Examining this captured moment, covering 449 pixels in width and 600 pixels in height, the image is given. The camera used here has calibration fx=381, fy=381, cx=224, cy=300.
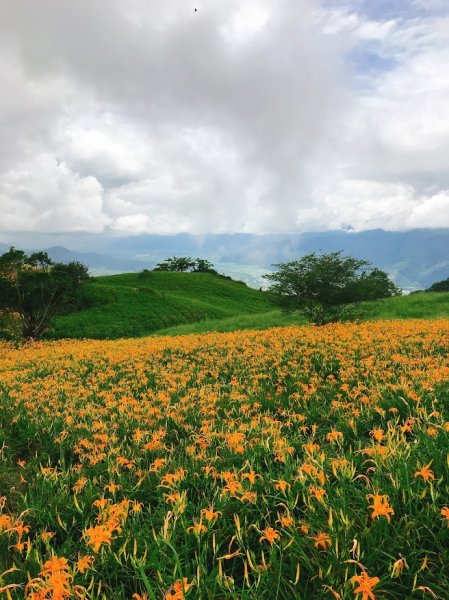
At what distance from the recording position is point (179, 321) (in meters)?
36.6

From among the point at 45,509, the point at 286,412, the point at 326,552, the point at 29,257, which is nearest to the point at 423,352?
the point at 286,412

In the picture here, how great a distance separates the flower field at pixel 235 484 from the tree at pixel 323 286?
38.0ft

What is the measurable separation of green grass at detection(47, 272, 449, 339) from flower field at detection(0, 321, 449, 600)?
16.1 m

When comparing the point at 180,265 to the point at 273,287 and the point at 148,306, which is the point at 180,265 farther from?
the point at 273,287

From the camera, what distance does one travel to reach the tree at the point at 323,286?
69.9 ft

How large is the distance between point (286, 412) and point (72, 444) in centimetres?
322

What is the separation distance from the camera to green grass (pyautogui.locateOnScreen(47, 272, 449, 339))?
25.9 m

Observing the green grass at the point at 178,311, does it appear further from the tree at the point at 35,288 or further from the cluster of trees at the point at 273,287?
the tree at the point at 35,288

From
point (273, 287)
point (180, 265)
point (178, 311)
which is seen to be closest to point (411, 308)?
point (273, 287)

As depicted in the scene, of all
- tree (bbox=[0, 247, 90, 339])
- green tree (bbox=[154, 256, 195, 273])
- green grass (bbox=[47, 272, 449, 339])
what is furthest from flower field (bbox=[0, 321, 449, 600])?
green tree (bbox=[154, 256, 195, 273])

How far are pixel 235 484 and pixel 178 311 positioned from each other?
118 feet

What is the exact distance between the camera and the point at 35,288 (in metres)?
24.7

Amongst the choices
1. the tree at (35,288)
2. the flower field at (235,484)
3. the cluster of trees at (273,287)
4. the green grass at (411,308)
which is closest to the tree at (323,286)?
the cluster of trees at (273,287)

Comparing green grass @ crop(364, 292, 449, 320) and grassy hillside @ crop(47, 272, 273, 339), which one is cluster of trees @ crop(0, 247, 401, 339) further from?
grassy hillside @ crop(47, 272, 273, 339)
